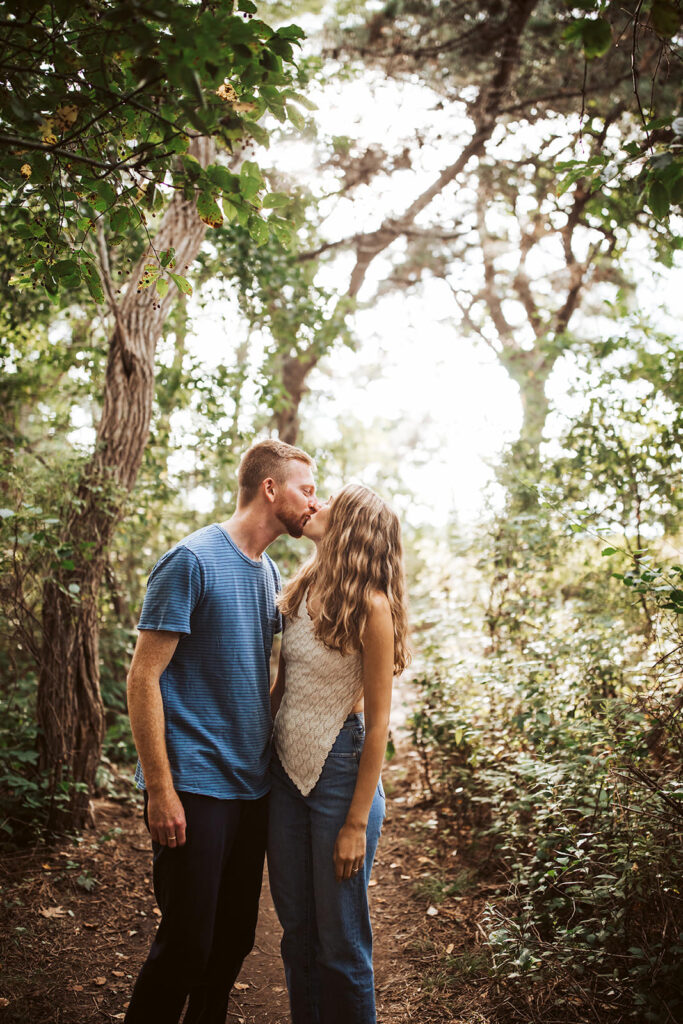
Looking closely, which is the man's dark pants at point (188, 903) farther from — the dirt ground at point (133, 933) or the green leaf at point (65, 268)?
the green leaf at point (65, 268)

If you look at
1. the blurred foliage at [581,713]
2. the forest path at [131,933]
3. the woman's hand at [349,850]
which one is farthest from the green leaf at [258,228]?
the forest path at [131,933]

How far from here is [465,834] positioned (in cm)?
436

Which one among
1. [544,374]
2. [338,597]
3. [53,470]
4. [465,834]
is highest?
[544,374]

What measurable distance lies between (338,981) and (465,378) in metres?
13.6

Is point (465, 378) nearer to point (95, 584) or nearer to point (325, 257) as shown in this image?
point (325, 257)

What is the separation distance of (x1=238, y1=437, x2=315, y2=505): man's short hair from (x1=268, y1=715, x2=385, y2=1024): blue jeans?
3.05 feet

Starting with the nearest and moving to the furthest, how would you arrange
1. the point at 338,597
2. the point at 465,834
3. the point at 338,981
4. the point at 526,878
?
the point at 338,981 → the point at 338,597 → the point at 526,878 → the point at 465,834

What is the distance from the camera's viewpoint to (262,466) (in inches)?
101

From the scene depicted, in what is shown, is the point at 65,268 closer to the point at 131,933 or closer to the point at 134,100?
the point at 134,100

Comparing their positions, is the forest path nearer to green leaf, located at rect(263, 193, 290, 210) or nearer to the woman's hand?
the woman's hand

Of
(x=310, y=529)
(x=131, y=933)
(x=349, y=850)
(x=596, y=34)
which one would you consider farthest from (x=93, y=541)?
(x=596, y=34)

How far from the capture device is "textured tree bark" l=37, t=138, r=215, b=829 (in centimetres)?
423

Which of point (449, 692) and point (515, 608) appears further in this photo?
point (515, 608)

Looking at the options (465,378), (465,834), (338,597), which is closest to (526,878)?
(465,834)
